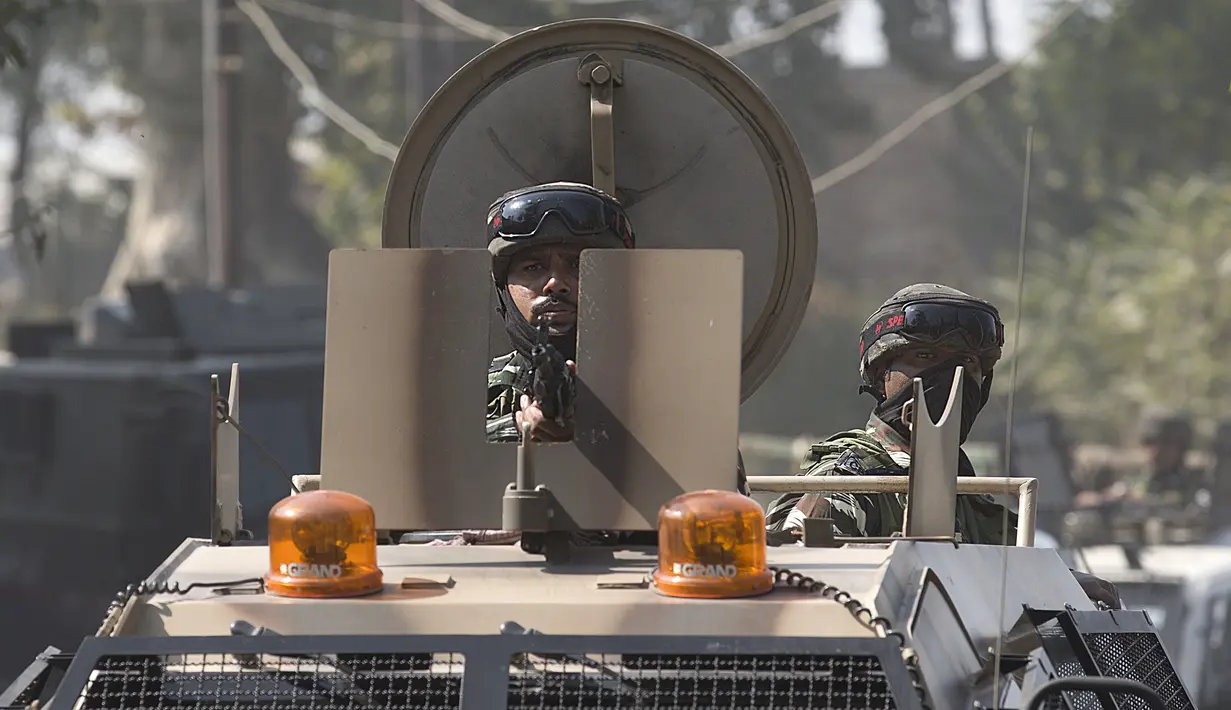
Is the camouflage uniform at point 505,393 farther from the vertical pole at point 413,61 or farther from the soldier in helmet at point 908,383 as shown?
the vertical pole at point 413,61

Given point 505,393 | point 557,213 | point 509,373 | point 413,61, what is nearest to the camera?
point 557,213

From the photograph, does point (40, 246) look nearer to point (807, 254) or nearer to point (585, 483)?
point (807, 254)

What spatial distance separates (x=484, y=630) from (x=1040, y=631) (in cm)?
127

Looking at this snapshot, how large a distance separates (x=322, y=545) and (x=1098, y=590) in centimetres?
229

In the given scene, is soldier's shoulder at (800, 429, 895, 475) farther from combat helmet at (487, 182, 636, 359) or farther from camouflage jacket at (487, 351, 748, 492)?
combat helmet at (487, 182, 636, 359)

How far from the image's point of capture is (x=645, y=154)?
19.1ft

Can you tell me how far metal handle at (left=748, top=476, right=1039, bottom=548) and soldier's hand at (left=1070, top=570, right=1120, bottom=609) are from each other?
161 millimetres

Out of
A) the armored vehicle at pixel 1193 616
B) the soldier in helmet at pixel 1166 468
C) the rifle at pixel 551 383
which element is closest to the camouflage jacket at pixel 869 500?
the rifle at pixel 551 383

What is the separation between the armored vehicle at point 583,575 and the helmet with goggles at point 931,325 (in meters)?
1.18

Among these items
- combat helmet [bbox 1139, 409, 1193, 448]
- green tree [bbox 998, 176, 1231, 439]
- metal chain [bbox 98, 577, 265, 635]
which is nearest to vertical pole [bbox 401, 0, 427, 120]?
combat helmet [bbox 1139, 409, 1193, 448]

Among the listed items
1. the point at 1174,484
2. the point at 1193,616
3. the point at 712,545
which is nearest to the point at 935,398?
the point at 712,545

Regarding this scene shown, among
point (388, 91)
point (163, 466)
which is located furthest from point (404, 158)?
point (388, 91)

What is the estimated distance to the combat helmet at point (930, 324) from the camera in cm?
560

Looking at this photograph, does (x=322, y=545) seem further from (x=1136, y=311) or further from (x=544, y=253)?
(x=1136, y=311)
